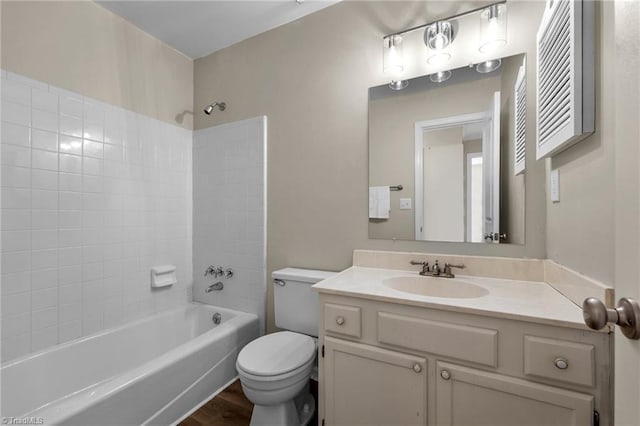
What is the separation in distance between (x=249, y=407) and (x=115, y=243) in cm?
139

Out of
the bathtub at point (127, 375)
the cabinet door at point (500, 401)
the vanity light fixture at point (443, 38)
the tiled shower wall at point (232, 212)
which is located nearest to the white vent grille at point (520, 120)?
the vanity light fixture at point (443, 38)

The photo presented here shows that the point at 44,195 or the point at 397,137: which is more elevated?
the point at 397,137

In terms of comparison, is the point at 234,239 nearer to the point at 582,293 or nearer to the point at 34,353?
the point at 34,353

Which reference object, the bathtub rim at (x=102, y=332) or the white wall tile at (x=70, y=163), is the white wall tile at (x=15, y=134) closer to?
the white wall tile at (x=70, y=163)

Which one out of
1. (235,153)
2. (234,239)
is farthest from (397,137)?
(234,239)

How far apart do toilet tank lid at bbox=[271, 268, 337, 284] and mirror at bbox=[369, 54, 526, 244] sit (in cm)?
39

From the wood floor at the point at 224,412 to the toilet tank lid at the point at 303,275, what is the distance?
77 cm

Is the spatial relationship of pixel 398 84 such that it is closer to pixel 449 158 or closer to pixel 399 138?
pixel 399 138

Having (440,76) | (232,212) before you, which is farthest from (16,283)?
(440,76)

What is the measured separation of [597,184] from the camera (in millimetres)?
868

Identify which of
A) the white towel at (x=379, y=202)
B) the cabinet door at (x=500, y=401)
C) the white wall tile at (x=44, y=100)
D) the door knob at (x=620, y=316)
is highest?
the white wall tile at (x=44, y=100)

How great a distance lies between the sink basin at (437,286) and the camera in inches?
51.4

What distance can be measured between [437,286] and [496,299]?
0.35 meters

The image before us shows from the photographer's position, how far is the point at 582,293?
942 millimetres
